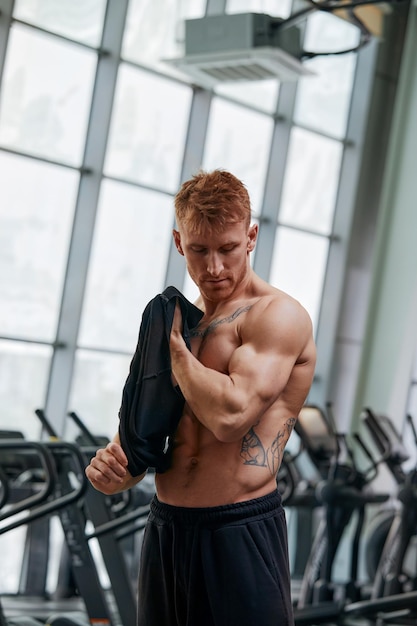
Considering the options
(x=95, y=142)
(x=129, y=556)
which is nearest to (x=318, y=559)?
(x=129, y=556)

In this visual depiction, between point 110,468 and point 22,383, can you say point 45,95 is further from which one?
point 110,468

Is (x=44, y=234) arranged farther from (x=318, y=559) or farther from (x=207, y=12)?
(x=318, y=559)

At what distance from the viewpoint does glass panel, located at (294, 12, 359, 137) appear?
860cm

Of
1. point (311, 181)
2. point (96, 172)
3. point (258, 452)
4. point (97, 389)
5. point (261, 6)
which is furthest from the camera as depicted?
point (311, 181)

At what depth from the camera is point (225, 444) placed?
226 cm

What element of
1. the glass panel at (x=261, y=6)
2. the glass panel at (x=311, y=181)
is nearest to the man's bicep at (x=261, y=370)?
the glass panel at (x=261, y=6)

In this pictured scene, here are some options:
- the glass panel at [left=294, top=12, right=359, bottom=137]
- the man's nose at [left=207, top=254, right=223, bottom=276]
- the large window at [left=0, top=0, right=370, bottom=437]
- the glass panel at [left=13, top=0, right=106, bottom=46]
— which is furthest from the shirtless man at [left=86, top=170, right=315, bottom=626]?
the glass panel at [left=294, top=12, right=359, bottom=137]

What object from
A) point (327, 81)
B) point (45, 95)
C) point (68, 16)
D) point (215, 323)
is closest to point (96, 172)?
point (45, 95)

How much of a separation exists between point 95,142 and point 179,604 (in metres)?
5.20

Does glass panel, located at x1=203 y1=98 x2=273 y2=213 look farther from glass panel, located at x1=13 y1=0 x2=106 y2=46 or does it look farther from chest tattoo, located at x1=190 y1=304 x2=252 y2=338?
chest tattoo, located at x1=190 y1=304 x2=252 y2=338

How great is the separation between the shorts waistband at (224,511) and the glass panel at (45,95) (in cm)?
475

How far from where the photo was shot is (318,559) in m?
6.48

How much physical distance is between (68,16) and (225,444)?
17.5 ft

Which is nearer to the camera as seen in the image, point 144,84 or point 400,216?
point 144,84
